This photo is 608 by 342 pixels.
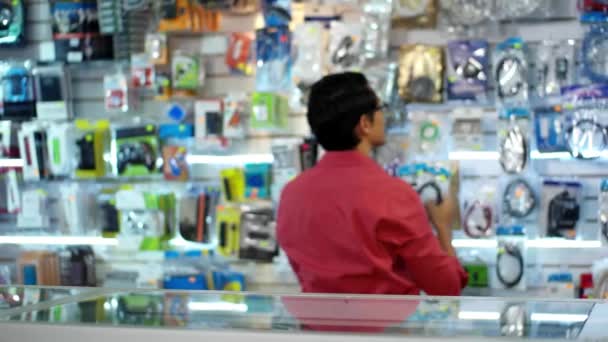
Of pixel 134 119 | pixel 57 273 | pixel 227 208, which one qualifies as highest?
pixel 134 119

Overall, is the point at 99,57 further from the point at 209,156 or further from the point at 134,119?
the point at 209,156

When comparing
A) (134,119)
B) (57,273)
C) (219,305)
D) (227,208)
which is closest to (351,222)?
(219,305)

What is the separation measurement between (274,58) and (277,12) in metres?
0.23

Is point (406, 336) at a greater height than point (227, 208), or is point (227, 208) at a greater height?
point (406, 336)

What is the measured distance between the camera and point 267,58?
5.04 meters

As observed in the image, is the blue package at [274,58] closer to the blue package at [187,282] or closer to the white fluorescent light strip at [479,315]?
the blue package at [187,282]

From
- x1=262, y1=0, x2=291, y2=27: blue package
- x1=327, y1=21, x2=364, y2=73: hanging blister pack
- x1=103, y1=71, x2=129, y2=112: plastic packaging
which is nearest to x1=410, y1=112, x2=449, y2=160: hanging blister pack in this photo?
x1=327, y1=21, x2=364, y2=73: hanging blister pack

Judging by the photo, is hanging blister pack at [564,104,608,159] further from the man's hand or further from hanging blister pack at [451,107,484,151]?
the man's hand

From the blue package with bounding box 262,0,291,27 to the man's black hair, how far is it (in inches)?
78.2

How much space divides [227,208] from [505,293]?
4.70 ft

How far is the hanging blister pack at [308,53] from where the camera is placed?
4.87 m

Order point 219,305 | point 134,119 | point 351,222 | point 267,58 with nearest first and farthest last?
1. point 219,305
2. point 351,222
3. point 267,58
4. point 134,119

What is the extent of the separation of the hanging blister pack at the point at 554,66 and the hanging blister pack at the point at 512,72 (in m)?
0.07

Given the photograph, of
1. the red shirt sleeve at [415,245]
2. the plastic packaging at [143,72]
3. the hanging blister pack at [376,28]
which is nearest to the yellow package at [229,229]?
the plastic packaging at [143,72]
